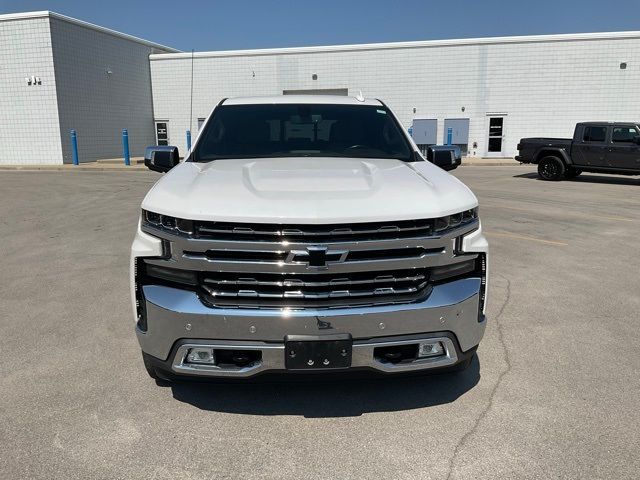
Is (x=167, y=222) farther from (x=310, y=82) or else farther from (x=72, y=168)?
(x=310, y=82)

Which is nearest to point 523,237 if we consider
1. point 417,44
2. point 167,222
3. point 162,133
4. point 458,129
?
point 167,222

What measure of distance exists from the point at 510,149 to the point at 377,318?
2700 cm

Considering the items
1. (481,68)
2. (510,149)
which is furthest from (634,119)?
(481,68)

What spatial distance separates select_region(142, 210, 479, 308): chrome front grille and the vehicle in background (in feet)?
49.5

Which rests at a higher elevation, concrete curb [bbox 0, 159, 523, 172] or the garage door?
the garage door

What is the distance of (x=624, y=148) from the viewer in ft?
49.6

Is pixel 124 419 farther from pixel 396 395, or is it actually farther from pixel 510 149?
pixel 510 149

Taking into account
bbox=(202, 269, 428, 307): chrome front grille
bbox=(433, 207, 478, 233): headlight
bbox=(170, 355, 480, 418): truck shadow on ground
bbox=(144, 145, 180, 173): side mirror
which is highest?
bbox=(144, 145, 180, 173): side mirror

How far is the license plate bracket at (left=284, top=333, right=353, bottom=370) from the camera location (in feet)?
8.66

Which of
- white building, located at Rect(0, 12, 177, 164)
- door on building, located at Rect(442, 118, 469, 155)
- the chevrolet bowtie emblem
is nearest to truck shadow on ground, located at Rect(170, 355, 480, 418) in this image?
the chevrolet bowtie emblem

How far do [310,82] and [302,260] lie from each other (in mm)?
27493

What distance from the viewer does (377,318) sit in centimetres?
269

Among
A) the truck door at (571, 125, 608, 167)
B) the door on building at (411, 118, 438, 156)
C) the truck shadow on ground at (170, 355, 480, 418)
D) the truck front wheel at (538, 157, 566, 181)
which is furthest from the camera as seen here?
the door on building at (411, 118, 438, 156)

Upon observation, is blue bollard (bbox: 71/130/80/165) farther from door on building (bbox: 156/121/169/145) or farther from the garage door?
the garage door
